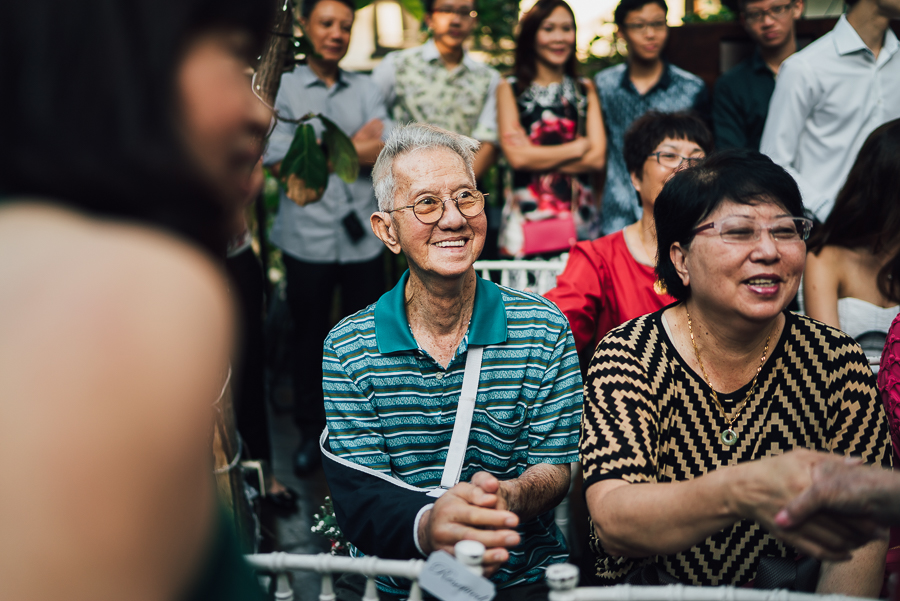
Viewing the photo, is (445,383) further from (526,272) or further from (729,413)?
(526,272)

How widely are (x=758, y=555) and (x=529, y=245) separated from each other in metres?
2.31

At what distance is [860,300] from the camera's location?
2662mm

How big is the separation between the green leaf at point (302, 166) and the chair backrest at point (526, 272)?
30.7 inches

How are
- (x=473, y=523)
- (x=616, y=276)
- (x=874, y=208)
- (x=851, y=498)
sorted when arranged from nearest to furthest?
(x=851, y=498) < (x=473, y=523) < (x=874, y=208) < (x=616, y=276)

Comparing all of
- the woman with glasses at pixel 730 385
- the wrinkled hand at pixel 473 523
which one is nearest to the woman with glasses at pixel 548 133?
the woman with glasses at pixel 730 385

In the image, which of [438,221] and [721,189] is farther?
[438,221]

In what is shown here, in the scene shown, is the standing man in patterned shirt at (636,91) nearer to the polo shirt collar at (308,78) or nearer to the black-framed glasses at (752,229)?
the polo shirt collar at (308,78)

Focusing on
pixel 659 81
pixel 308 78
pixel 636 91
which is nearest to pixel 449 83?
pixel 308 78

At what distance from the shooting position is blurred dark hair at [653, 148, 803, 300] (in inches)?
73.0

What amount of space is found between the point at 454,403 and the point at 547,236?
6.78ft

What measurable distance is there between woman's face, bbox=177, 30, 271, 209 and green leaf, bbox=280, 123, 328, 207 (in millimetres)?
2499

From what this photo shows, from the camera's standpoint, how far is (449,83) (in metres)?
4.34

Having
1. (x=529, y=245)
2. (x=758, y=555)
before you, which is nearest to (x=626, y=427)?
(x=758, y=555)

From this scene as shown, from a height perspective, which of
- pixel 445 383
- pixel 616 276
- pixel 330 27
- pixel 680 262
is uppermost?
pixel 330 27
